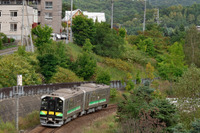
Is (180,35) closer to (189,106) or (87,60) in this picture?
(87,60)

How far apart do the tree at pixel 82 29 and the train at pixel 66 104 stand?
29237 millimetres

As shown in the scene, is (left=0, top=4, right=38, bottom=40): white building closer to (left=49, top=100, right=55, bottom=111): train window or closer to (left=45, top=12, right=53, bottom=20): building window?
(left=45, top=12, right=53, bottom=20): building window

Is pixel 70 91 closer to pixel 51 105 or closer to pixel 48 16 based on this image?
pixel 51 105

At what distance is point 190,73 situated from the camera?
26.5m

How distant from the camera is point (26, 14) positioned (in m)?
60.3

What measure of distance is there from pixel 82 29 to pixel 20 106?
35.1 meters

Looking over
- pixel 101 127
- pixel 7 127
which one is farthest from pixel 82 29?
pixel 7 127

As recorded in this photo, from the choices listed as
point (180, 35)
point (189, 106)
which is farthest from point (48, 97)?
point (180, 35)

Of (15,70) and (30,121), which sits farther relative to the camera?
(15,70)

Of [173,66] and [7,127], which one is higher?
[173,66]

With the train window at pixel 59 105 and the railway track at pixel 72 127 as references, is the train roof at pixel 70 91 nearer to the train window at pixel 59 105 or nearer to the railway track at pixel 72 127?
the train window at pixel 59 105

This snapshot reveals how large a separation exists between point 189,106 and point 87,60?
26.4m

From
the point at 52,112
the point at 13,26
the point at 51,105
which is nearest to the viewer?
the point at 52,112

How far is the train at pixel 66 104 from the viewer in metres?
25.5
